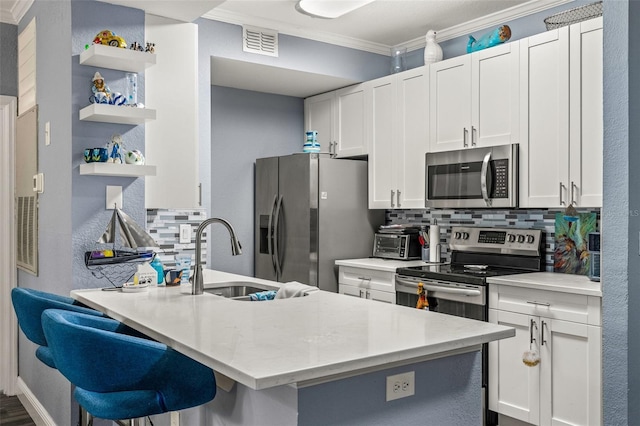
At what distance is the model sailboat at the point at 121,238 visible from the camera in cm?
289

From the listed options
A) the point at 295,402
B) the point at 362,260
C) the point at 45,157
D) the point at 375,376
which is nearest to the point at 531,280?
the point at 362,260

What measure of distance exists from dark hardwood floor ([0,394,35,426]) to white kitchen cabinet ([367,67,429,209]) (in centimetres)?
284

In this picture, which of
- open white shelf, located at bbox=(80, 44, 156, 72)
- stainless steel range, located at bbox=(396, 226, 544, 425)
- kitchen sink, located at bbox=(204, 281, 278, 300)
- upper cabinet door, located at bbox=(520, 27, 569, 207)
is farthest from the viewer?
stainless steel range, located at bbox=(396, 226, 544, 425)

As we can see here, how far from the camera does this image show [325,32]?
15.0ft

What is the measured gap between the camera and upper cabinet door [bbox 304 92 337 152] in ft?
16.8

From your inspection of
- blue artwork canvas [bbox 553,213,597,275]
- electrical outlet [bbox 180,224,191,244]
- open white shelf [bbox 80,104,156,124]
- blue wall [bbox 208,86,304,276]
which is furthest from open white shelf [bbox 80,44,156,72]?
blue artwork canvas [bbox 553,213,597,275]

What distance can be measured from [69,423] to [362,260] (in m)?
2.42

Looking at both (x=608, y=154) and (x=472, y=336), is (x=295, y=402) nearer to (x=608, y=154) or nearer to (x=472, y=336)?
(x=472, y=336)

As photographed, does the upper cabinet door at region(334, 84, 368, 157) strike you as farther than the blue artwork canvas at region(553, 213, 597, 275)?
Yes

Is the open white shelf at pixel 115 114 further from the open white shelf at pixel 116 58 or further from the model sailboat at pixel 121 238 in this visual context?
the model sailboat at pixel 121 238

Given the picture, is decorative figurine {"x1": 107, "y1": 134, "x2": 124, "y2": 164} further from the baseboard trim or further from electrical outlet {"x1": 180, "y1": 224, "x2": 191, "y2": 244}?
the baseboard trim

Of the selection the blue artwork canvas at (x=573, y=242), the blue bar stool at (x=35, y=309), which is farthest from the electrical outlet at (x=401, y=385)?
the blue artwork canvas at (x=573, y=242)

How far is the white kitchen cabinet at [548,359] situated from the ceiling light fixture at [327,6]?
1.87 metres

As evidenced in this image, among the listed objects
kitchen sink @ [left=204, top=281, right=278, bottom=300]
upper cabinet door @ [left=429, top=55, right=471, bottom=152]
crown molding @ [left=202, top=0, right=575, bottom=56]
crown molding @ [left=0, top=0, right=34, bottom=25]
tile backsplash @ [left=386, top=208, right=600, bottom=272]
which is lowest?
kitchen sink @ [left=204, top=281, right=278, bottom=300]
